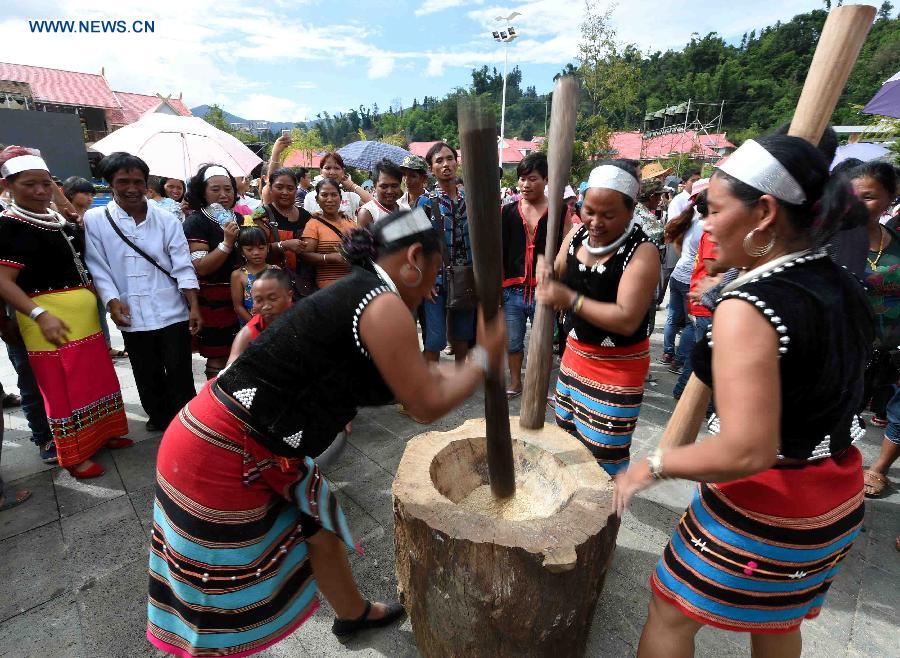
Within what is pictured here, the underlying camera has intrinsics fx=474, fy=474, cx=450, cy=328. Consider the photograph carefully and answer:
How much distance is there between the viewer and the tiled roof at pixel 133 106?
80.3ft

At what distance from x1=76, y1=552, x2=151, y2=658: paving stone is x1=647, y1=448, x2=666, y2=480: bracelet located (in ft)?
6.69

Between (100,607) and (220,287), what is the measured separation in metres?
2.16

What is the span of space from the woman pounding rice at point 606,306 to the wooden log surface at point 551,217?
126mm

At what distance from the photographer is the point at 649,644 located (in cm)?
138

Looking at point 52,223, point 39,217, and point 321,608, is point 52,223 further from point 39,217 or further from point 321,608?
point 321,608

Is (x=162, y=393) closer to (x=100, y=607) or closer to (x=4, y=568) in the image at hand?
(x=4, y=568)

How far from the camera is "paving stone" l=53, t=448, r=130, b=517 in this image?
271 cm

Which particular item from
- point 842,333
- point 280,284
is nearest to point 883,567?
point 842,333

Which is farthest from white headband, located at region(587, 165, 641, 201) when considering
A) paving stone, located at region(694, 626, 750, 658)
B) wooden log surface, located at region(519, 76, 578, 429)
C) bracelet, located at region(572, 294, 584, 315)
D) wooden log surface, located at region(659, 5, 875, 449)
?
paving stone, located at region(694, 626, 750, 658)

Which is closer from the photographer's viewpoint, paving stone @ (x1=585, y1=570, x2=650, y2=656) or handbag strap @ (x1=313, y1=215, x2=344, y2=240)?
paving stone @ (x1=585, y1=570, x2=650, y2=656)

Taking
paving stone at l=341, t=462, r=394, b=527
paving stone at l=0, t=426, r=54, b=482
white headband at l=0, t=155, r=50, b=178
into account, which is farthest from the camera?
paving stone at l=0, t=426, r=54, b=482

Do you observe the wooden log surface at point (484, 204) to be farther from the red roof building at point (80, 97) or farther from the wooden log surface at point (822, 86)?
the red roof building at point (80, 97)

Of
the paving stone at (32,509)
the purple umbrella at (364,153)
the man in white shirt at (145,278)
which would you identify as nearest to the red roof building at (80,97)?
the purple umbrella at (364,153)

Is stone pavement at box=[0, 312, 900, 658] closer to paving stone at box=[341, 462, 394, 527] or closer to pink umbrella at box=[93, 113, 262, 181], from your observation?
paving stone at box=[341, 462, 394, 527]
